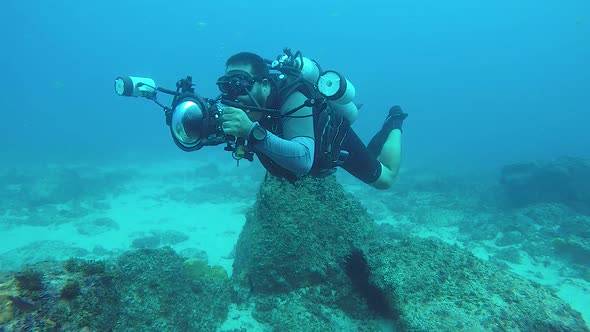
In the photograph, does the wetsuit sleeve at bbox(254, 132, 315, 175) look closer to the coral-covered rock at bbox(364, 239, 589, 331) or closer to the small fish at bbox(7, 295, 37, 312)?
the coral-covered rock at bbox(364, 239, 589, 331)

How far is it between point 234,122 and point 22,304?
209 cm

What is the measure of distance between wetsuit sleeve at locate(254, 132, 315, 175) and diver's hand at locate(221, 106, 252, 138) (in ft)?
0.67

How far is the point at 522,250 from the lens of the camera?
994 centimetres

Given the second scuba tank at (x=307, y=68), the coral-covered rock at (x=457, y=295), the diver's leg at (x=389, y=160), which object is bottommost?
the coral-covered rock at (x=457, y=295)

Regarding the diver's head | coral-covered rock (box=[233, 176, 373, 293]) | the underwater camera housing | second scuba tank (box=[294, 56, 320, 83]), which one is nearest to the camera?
the underwater camera housing

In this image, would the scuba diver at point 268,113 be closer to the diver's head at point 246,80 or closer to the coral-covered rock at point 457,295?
the diver's head at point 246,80

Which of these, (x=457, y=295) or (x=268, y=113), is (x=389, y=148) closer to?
(x=457, y=295)

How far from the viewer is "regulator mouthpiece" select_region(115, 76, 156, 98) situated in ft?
13.1

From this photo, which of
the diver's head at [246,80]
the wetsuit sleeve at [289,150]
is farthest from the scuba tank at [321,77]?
the wetsuit sleeve at [289,150]

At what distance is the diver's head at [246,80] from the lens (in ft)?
11.8

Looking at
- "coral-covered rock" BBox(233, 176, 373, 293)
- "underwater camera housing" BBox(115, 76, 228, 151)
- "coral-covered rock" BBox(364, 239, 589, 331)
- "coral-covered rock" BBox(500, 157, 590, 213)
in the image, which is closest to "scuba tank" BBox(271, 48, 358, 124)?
"coral-covered rock" BBox(233, 176, 373, 293)

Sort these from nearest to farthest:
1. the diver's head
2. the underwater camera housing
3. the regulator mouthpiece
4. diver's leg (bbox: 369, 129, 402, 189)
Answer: the underwater camera housing
the diver's head
the regulator mouthpiece
diver's leg (bbox: 369, 129, 402, 189)

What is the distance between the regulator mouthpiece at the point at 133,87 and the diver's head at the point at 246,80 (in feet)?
3.33

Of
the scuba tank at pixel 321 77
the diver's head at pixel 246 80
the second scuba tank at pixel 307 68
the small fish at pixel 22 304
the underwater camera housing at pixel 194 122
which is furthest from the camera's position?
the second scuba tank at pixel 307 68
